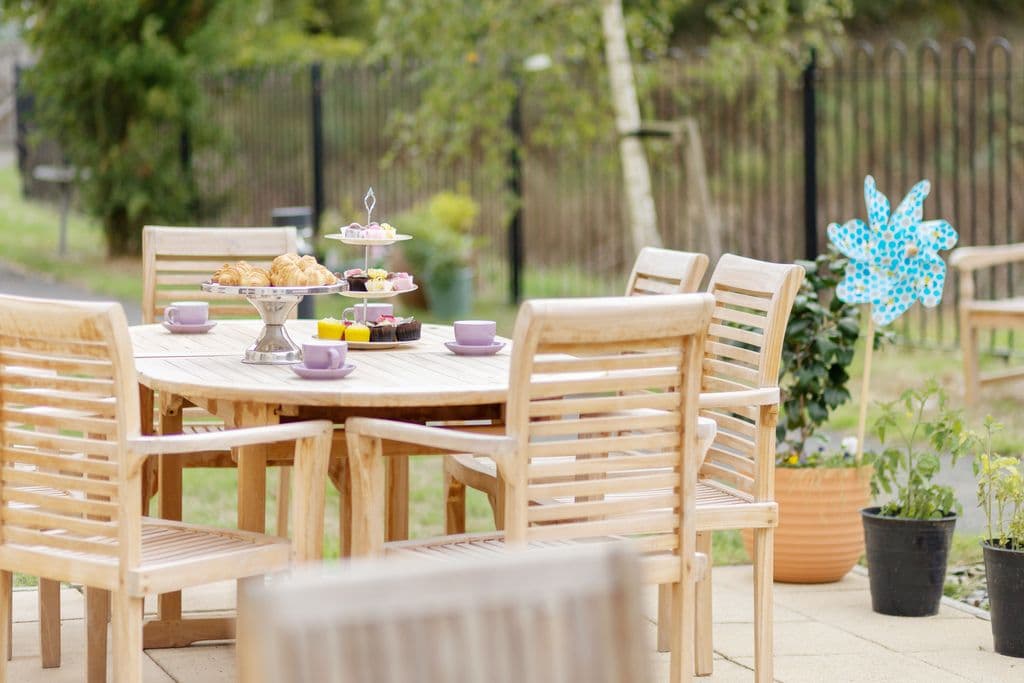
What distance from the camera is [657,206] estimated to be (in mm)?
15320

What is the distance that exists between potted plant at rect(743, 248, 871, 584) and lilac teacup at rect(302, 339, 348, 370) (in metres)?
1.80

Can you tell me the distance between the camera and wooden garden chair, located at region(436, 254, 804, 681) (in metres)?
3.70

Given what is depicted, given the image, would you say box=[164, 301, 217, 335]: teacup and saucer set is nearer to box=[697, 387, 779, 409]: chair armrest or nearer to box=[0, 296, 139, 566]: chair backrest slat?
box=[0, 296, 139, 566]: chair backrest slat

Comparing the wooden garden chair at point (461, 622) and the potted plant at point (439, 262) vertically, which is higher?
the potted plant at point (439, 262)

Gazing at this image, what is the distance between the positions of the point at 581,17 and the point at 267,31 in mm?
10629

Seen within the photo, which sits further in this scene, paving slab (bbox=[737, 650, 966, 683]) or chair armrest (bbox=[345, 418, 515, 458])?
paving slab (bbox=[737, 650, 966, 683])

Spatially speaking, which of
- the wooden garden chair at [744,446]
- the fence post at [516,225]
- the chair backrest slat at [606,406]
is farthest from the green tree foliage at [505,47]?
the chair backrest slat at [606,406]

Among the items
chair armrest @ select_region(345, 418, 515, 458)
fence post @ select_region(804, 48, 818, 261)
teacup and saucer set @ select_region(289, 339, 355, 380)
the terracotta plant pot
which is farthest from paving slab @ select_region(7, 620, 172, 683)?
fence post @ select_region(804, 48, 818, 261)

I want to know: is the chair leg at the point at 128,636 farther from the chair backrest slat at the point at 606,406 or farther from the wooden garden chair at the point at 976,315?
the wooden garden chair at the point at 976,315

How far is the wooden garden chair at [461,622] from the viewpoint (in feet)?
4.91

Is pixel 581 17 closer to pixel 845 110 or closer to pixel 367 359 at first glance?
pixel 367 359

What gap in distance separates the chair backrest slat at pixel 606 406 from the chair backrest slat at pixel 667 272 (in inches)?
40.8


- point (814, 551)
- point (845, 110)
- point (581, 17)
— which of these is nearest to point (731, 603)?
point (814, 551)

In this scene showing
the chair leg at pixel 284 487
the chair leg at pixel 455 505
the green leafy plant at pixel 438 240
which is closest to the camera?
the chair leg at pixel 455 505
